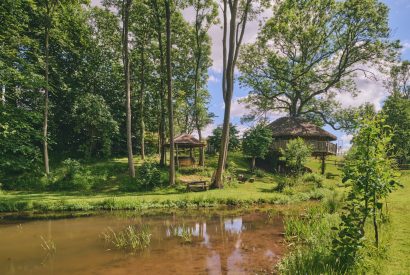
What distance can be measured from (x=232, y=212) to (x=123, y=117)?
73.9 feet

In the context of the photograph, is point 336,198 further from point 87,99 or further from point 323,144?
point 87,99

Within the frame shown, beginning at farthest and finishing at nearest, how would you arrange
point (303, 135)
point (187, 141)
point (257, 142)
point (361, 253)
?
point (303, 135), point (257, 142), point (187, 141), point (361, 253)

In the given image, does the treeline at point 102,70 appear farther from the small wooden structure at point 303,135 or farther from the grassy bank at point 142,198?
the small wooden structure at point 303,135

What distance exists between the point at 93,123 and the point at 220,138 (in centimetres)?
1357

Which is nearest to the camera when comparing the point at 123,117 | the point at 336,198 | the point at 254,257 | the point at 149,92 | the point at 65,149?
the point at 254,257

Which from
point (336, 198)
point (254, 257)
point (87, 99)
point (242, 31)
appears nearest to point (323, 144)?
point (242, 31)

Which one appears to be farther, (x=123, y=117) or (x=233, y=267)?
(x=123, y=117)

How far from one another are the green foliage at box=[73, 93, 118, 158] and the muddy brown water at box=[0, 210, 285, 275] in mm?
17473

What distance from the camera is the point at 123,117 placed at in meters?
34.7

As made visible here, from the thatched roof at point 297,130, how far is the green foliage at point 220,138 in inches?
164

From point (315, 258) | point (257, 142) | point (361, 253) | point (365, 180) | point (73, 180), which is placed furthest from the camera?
point (257, 142)

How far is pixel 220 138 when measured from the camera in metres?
36.0

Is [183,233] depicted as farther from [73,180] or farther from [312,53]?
[312,53]

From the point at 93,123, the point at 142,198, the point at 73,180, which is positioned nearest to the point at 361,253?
the point at 142,198
